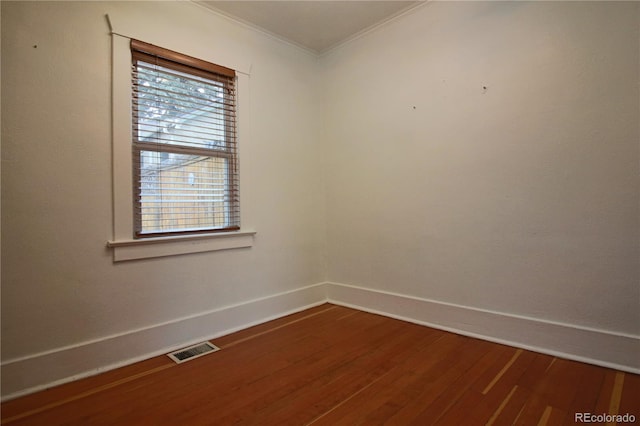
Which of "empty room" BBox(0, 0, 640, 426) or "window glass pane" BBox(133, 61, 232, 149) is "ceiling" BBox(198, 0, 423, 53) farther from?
"window glass pane" BBox(133, 61, 232, 149)

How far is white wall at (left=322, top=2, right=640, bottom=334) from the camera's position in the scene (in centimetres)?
190

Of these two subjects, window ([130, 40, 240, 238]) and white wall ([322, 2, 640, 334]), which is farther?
window ([130, 40, 240, 238])

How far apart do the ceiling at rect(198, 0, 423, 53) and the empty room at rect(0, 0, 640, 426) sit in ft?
0.08

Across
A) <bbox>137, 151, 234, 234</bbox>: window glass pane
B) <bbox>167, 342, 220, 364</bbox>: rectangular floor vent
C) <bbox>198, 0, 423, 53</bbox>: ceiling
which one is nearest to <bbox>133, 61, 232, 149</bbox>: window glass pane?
<bbox>137, 151, 234, 234</bbox>: window glass pane

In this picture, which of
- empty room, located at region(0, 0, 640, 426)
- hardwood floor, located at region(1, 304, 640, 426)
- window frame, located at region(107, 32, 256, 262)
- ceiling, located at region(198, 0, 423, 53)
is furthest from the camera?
ceiling, located at region(198, 0, 423, 53)

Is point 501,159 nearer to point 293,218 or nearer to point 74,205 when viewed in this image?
point 293,218

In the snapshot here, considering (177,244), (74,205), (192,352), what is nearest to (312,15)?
(177,244)

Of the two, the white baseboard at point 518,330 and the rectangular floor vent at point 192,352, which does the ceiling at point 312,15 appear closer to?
the white baseboard at point 518,330

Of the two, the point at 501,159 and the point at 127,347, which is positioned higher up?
the point at 501,159

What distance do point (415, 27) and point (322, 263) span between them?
2306 mm

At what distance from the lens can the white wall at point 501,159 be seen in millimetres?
1897

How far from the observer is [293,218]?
124 inches

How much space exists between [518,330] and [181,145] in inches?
106

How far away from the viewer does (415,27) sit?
2699 mm
